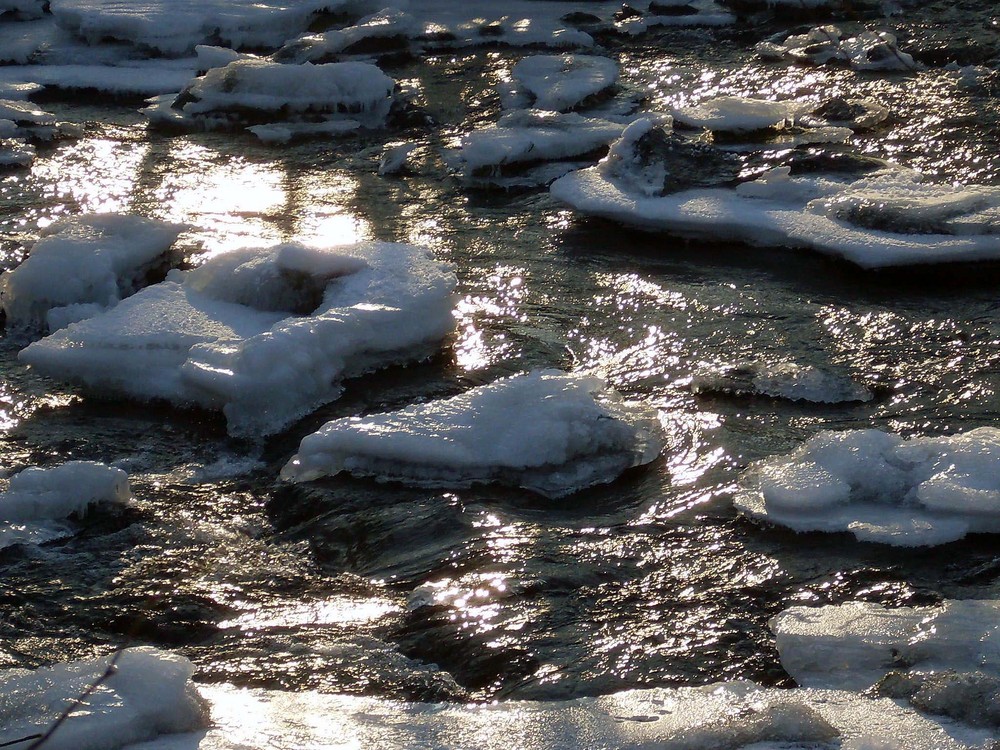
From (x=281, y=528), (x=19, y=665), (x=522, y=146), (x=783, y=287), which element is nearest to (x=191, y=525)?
(x=281, y=528)

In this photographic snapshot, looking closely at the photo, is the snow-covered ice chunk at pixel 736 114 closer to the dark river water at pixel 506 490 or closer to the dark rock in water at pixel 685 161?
the dark rock in water at pixel 685 161

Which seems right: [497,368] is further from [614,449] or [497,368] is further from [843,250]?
[843,250]

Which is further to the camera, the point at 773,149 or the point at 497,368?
the point at 773,149

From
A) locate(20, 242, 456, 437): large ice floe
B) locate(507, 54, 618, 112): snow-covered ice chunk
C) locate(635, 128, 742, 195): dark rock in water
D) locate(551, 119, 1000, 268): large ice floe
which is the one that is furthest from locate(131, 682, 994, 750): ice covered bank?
locate(507, 54, 618, 112): snow-covered ice chunk

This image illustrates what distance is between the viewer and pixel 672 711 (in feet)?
9.29

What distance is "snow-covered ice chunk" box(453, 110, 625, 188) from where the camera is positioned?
690 cm

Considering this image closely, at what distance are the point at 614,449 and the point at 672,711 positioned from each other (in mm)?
1413

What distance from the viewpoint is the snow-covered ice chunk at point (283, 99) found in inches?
319

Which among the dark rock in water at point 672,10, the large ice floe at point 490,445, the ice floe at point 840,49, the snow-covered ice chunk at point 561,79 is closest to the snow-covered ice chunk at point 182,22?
the snow-covered ice chunk at point 561,79

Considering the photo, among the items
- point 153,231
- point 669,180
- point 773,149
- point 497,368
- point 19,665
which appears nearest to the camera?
point 19,665

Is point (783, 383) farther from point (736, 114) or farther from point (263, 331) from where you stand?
point (736, 114)

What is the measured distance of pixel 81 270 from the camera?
5395mm

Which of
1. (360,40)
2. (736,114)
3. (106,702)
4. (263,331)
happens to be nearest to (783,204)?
(736,114)

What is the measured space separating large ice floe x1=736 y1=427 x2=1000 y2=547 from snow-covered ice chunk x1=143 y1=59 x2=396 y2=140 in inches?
193
